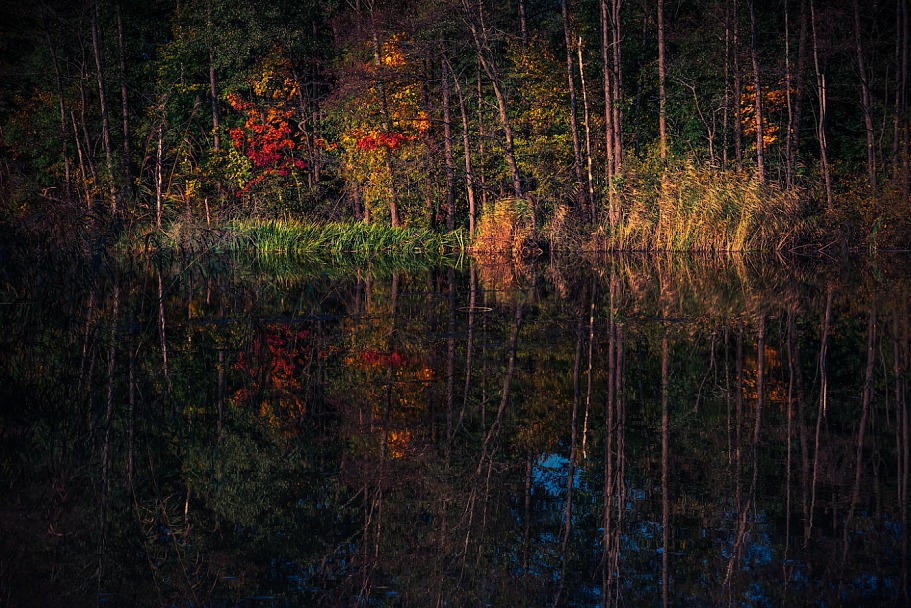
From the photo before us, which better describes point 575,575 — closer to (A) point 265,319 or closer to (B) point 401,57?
(A) point 265,319

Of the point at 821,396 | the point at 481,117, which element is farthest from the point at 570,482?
the point at 481,117

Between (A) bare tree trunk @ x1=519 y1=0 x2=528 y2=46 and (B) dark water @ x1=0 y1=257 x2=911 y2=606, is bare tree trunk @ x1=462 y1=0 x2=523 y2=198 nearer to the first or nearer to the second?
(A) bare tree trunk @ x1=519 y1=0 x2=528 y2=46

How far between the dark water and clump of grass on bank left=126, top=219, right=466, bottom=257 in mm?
15467

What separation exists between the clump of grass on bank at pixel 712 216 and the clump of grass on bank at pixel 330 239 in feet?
17.1

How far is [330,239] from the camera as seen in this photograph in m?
27.0

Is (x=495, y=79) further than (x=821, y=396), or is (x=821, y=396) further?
(x=495, y=79)

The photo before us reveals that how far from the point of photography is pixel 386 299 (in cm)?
1320

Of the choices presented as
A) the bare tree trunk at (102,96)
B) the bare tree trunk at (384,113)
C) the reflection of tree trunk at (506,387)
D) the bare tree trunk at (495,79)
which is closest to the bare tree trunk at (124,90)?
the bare tree trunk at (102,96)

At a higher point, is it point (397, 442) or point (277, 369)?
point (277, 369)

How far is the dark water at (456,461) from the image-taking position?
3.62 m

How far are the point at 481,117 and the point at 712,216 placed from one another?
10392 mm

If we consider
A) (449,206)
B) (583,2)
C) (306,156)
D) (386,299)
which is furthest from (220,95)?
(386,299)

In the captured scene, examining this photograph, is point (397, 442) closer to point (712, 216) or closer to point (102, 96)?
point (712, 216)

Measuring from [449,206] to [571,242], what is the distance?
303 inches
